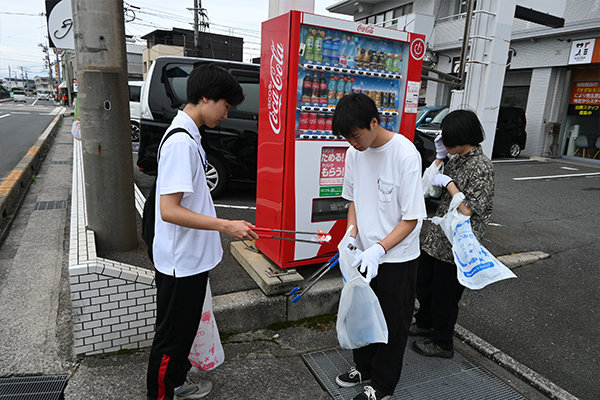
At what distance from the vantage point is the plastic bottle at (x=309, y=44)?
10.3 ft

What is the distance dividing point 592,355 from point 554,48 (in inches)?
520

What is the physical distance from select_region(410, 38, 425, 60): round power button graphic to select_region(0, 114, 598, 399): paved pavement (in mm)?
2239

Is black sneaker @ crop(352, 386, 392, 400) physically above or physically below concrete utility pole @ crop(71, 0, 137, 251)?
below

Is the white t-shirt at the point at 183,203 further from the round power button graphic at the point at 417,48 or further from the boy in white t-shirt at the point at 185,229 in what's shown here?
the round power button graphic at the point at 417,48

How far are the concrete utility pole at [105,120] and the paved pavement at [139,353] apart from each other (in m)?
0.71

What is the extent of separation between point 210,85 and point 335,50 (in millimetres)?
1859

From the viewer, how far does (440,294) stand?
272 centimetres

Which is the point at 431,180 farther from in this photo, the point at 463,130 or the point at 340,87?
the point at 340,87

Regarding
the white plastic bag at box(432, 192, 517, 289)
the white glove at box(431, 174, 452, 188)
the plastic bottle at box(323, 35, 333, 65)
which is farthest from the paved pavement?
the plastic bottle at box(323, 35, 333, 65)

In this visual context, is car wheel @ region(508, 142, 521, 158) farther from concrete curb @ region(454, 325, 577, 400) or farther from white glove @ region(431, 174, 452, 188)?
white glove @ region(431, 174, 452, 188)

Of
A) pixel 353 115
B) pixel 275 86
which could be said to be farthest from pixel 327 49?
pixel 353 115

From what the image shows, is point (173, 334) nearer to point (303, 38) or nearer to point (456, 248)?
point (456, 248)

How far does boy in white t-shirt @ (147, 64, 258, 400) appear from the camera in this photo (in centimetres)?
173

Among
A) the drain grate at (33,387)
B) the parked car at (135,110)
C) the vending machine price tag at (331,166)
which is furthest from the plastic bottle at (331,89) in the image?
the parked car at (135,110)
